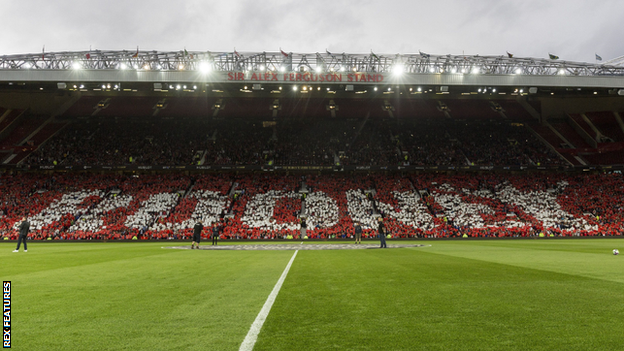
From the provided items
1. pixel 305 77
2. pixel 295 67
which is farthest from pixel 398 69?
pixel 295 67

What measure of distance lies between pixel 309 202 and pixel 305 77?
1399cm

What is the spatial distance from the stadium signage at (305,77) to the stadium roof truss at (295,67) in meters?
0.32

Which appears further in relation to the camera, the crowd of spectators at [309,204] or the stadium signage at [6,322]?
the crowd of spectators at [309,204]

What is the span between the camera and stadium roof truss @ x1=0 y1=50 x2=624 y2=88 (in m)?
37.3

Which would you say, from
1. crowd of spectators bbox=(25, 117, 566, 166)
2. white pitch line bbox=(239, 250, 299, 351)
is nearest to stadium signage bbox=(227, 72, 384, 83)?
crowd of spectators bbox=(25, 117, 566, 166)

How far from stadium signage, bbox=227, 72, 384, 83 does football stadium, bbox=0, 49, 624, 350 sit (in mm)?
199

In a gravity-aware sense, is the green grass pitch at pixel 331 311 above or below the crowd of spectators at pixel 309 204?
below

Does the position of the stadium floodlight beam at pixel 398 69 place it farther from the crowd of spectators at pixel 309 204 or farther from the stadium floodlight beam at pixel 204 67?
the stadium floodlight beam at pixel 204 67

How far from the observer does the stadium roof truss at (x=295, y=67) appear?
3728 cm

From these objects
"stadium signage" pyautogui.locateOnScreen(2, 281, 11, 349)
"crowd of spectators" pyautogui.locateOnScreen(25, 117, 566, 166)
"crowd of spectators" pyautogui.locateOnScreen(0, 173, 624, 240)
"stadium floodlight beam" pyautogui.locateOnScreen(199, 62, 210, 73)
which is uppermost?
"stadium floodlight beam" pyautogui.locateOnScreen(199, 62, 210, 73)

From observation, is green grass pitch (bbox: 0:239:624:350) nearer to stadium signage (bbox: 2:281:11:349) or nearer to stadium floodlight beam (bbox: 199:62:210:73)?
stadium signage (bbox: 2:281:11:349)

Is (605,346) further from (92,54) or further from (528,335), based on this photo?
(92,54)

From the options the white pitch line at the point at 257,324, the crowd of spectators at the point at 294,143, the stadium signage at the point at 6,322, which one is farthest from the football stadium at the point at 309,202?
the crowd of spectators at the point at 294,143

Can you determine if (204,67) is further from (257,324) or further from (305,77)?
(257,324)
